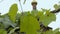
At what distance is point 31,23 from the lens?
192 millimetres

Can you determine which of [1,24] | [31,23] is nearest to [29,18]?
[31,23]

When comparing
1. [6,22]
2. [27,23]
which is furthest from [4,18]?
[27,23]

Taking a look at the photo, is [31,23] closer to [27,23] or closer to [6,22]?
[27,23]

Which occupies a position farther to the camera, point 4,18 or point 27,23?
point 4,18

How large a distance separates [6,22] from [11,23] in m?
0.01

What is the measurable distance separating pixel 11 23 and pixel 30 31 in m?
0.12

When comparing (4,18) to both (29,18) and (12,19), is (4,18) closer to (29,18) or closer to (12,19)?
(12,19)

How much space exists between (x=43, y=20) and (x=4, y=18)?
88 millimetres

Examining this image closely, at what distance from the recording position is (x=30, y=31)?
0.19m

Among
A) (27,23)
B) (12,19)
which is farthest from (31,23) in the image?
(12,19)

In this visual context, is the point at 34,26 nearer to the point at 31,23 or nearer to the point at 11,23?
the point at 31,23

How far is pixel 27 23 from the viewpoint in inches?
7.6

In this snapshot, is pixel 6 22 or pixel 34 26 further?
pixel 6 22

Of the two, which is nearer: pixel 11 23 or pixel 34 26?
pixel 34 26
